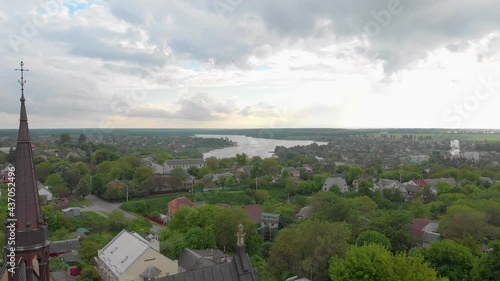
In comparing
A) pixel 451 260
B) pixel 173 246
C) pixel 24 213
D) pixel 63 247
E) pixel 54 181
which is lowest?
pixel 63 247

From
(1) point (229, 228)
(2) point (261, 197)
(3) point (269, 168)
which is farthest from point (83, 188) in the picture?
(3) point (269, 168)

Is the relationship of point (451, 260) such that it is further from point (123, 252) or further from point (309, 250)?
point (123, 252)

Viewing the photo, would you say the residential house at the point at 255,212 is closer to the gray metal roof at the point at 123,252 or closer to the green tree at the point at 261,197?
the green tree at the point at 261,197

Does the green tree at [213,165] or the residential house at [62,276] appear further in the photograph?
the green tree at [213,165]

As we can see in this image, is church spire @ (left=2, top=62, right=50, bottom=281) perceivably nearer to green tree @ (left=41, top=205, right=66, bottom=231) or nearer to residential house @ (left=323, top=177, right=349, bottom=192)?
green tree @ (left=41, top=205, right=66, bottom=231)

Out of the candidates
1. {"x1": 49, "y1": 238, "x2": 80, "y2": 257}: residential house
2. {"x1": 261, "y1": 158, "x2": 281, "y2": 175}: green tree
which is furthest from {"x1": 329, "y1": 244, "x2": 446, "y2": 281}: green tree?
{"x1": 261, "y1": 158, "x2": 281, "y2": 175}: green tree

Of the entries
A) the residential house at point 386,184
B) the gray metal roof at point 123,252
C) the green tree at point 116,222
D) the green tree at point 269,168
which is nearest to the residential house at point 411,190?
the residential house at point 386,184
